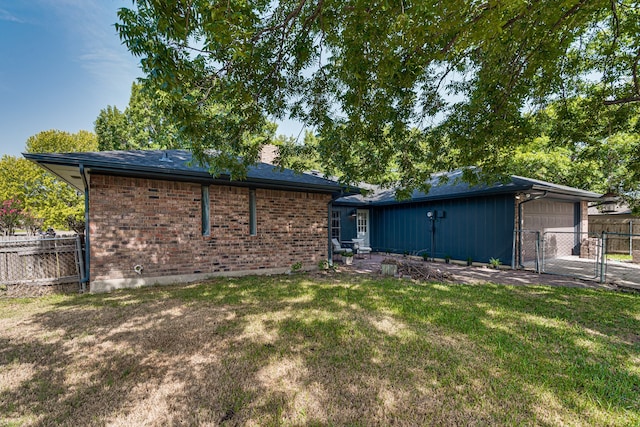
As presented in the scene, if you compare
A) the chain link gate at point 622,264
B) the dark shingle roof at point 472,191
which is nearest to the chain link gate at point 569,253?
the chain link gate at point 622,264

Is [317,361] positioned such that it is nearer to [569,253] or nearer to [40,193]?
[569,253]

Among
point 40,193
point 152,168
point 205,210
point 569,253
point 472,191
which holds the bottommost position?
point 569,253

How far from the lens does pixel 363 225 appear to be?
49.7ft

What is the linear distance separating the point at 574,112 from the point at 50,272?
540 inches

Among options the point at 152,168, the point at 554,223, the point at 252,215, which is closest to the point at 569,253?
the point at 554,223

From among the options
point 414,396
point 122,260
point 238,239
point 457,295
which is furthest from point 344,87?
point 122,260

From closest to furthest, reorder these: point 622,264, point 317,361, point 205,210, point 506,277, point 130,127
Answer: point 317,361 → point 205,210 → point 506,277 → point 622,264 → point 130,127

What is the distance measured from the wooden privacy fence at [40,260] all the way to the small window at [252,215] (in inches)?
155

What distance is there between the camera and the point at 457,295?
598 centimetres

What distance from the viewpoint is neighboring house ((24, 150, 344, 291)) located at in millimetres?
6043

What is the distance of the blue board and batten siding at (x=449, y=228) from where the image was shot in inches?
384

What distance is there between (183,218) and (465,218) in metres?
10.2

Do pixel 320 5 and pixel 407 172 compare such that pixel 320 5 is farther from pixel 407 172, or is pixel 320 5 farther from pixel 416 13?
pixel 407 172

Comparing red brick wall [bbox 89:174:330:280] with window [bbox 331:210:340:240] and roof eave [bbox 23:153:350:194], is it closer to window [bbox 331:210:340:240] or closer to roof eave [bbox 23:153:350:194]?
roof eave [bbox 23:153:350:194]
